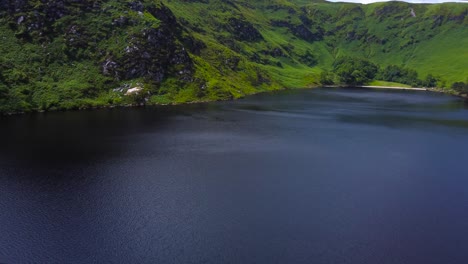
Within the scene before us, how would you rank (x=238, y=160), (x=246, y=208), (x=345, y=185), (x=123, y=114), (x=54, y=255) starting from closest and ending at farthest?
(x=54, y=255), (x=246, y=208), (x=345, y=185), (x=238, y=160), (x=123, y=114)

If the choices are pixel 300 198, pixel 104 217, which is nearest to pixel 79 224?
pixel 104 217

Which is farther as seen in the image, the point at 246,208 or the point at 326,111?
the point at 326,111

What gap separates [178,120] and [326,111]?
76.6 metres

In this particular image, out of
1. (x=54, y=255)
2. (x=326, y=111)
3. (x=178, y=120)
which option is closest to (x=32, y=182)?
(x=54, y=255)

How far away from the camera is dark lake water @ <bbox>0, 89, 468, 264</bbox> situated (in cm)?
5925

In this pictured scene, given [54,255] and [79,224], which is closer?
[54,255]

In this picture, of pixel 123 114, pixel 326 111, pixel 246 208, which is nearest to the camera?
pixel 246 208

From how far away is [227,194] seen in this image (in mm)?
80000

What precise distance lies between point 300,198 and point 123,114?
352 ft

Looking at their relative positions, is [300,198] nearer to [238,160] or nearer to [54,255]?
[238,160]

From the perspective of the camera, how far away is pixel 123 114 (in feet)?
546

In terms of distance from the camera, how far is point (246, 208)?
73.2 metres

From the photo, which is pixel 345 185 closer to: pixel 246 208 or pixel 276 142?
pixel 246 208

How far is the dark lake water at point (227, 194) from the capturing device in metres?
59.2
